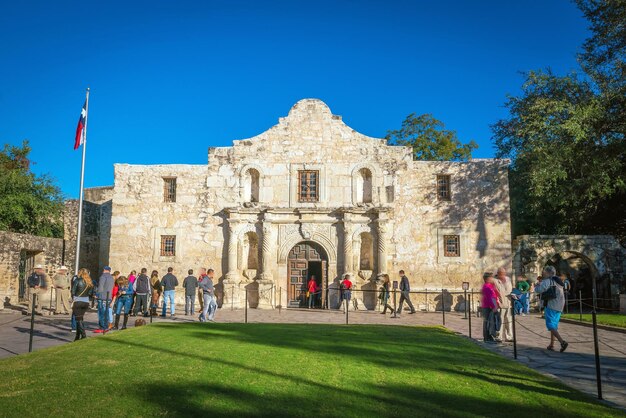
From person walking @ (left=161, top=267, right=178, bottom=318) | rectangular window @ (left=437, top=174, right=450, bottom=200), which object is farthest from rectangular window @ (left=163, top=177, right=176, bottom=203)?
rectangular window @ (left=437, top=174, right=450, bottom=200)

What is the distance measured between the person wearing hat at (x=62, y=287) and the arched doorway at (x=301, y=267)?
29.8 feet

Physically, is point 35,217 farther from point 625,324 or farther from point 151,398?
point 625,324

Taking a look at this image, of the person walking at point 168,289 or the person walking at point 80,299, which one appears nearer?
the person walking at point 80,299

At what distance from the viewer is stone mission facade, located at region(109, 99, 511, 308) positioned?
74.1 feet

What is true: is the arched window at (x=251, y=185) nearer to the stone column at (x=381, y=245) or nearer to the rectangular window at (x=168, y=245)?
the rectangular window at (x=168, y=245)

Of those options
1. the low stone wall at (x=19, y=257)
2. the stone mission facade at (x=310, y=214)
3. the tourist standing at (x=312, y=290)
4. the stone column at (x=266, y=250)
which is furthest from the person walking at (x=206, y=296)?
the low stone wall at (x=19, y=257)

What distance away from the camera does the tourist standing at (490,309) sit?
11953mm

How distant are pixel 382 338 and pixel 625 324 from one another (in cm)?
805

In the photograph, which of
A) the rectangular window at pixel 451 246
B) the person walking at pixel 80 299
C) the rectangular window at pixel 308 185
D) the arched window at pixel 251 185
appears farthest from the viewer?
the arched window at pixel 251 185

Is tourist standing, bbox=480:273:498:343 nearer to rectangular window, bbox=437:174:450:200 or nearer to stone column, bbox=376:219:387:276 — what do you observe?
stone column, bbox=376:219:387:276

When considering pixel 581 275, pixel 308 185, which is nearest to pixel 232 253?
pixel 308 185

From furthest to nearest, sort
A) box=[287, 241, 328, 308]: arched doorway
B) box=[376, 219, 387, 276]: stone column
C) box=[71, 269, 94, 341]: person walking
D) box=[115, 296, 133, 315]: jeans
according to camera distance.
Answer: box=[287, 241, 328, 308]: arched doorway
box=[376, 219, 387, 276]: stone column
box=[115, 296, 133, 315]: jeans
box=[71, 269, 94, 341]: person walking

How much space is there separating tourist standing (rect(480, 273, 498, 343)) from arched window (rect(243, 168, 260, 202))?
13.4m

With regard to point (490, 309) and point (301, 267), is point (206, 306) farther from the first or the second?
point (490, 309)
